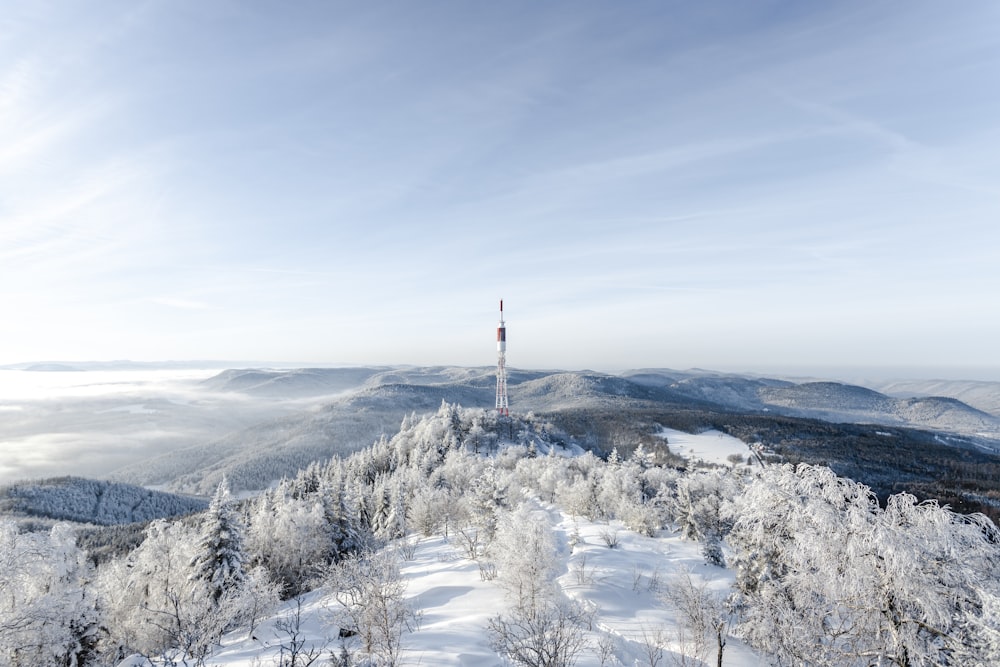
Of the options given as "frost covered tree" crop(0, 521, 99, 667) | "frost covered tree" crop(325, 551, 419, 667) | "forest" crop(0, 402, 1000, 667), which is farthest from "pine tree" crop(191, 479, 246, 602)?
"frost covered tree" crop(325, 551, 419, 667)

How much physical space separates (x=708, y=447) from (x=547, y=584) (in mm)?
176694

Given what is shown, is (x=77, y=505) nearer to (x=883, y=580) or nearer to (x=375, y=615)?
(x=375, y=615)

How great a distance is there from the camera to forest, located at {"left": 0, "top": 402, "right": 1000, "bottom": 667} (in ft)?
47.3

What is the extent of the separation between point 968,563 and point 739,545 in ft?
68.7

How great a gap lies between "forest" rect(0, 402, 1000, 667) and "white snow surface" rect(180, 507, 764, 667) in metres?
1.10

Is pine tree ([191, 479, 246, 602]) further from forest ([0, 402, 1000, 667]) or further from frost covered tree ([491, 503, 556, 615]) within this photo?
frost covered tree ([491, 503, 556, 615])

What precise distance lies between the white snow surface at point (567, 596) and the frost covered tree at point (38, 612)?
3844 millimetres

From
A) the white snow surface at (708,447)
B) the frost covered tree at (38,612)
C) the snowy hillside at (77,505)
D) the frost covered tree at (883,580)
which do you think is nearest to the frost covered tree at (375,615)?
the frost covered tree at (38,612)

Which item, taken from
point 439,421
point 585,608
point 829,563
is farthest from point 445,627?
point 439,421

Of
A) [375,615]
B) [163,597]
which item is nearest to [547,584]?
[375,615]

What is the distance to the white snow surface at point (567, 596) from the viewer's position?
2325cm

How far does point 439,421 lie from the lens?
430 ft

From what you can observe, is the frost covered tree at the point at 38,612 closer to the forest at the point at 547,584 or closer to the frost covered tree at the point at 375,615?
the forest at the point at 547,584

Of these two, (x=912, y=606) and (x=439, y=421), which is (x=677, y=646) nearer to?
(x=912, y=606)
